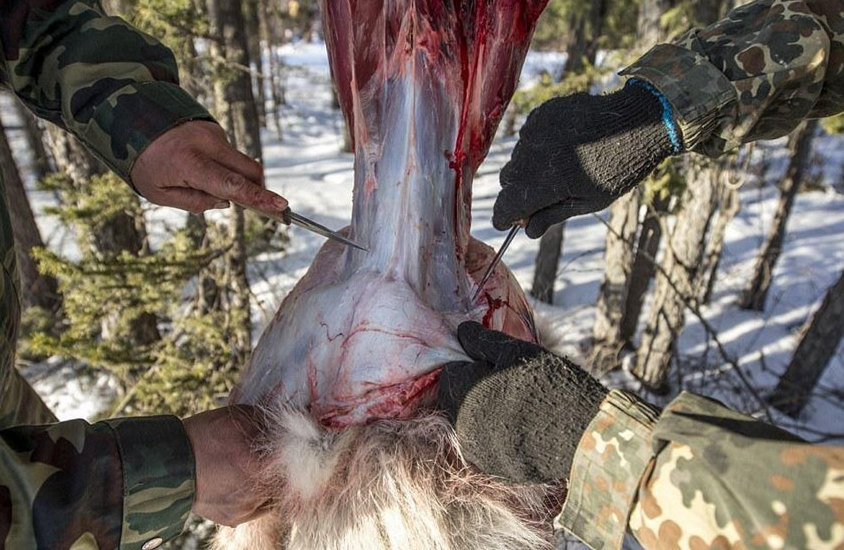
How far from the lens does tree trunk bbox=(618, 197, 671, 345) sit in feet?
17.6

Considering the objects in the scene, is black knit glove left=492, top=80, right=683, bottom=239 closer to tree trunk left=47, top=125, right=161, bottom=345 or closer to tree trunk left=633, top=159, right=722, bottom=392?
tree trunk left=633, top=159, right=722, bottom=392

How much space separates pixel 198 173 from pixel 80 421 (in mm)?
619

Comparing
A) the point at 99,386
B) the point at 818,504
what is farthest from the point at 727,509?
the point at 99,386

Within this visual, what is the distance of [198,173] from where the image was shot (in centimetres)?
139

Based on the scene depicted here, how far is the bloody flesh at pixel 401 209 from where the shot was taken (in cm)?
128

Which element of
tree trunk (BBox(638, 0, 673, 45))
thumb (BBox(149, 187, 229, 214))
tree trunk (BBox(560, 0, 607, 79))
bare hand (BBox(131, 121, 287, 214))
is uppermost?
tree trunk (BBox(560, 0, 607, 79))

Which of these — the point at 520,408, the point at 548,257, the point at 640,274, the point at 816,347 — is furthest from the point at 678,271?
the point at 520,408

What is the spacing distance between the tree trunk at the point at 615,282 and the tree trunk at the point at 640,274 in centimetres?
10

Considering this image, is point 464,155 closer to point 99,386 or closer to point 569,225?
point 99,386

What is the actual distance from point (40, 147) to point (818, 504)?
9972 mm

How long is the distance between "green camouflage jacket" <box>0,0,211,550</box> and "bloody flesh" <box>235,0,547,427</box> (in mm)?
325

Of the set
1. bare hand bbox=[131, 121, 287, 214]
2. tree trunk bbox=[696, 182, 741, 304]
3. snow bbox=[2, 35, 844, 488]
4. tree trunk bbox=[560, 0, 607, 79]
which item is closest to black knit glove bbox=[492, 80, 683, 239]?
bare hand bbox=[131, 121, 287, 214]

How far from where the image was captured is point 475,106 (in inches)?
54.1

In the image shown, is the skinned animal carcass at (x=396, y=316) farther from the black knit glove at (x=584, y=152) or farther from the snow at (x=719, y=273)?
the snow at (x=719, y=273)
